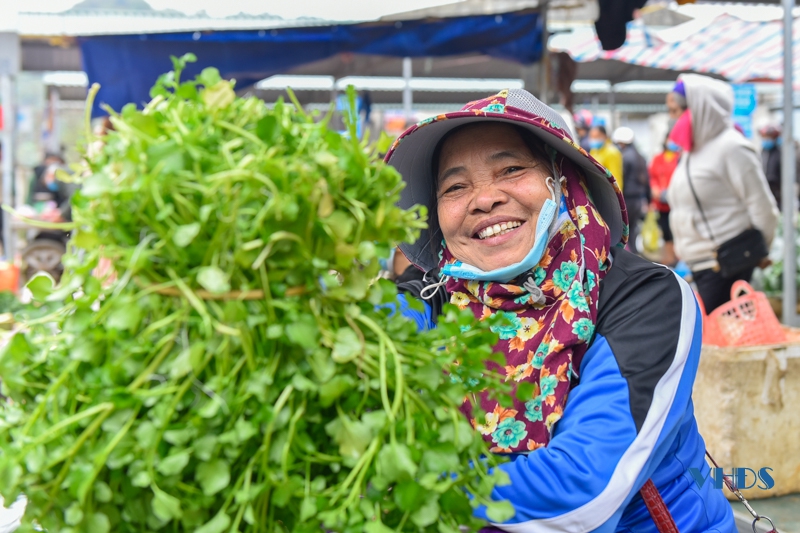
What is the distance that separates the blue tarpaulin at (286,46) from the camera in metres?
5.16

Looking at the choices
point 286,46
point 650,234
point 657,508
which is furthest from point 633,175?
point 657,508

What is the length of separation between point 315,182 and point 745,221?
4.19 meters

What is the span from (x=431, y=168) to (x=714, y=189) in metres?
3.17

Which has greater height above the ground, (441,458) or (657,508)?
(441,458)

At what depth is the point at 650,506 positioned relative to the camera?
130cm

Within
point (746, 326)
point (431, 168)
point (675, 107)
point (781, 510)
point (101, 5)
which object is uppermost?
point (101, 5)

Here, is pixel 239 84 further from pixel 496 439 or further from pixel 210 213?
pixel 210 213

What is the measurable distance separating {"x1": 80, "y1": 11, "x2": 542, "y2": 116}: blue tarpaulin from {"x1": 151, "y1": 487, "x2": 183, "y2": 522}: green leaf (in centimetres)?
491

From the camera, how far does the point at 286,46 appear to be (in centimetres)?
540

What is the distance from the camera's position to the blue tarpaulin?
16.9 ft

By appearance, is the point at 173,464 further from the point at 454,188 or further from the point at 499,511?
the point at 454,188

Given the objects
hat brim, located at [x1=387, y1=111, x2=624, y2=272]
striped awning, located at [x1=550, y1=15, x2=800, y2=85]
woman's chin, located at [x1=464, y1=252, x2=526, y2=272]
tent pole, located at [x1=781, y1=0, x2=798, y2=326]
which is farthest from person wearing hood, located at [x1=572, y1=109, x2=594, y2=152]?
woman's chin, located at [x1=464, y1=252, x2=526, y2=272]

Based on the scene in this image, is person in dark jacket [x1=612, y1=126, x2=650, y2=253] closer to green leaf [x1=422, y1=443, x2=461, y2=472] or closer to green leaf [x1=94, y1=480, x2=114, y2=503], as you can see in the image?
green leaf [x1=422, y1=443, x2=461, y2=472]

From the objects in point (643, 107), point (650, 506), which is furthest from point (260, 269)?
point (643, 107)
